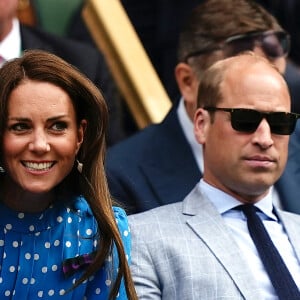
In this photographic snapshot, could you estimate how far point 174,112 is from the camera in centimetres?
487

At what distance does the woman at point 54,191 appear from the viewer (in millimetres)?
3287

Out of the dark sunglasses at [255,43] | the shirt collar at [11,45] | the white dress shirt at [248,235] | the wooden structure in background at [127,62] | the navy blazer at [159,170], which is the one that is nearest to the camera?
the white dress shirt at [248,235]

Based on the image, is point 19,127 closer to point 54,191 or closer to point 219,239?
point 54,191

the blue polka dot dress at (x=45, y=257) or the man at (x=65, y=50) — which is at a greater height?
the man at (x=65, y=50)

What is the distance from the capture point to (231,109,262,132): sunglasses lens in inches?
155

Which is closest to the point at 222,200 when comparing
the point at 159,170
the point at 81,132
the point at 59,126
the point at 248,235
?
the point at 248,235

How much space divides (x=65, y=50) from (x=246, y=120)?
151cm

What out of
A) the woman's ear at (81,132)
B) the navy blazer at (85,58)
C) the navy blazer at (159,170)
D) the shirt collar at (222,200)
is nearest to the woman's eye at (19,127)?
the woman's ear at (81,132)

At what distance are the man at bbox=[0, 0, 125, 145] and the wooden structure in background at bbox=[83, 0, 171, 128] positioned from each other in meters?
0.23

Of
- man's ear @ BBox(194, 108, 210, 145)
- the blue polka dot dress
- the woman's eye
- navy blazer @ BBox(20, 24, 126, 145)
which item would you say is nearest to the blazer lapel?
man's ear @ BBox(194, 108, 210, 145)

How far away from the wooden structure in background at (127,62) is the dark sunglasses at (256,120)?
1.63 m

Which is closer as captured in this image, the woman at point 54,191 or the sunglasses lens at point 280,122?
the woman at point 54,191

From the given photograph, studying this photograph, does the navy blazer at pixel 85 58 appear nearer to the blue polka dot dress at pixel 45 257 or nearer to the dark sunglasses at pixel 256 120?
the dark sunglasses at pixel 256 120

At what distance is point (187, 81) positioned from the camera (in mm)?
4879
